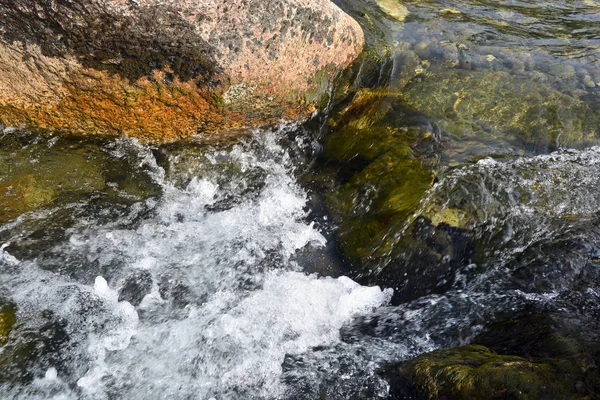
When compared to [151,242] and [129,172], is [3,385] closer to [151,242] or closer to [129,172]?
[151,242]

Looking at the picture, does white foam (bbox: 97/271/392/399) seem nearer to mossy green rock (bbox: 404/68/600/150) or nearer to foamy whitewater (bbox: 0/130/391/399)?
foamy whitewater (bbox: 0/130/391/399)

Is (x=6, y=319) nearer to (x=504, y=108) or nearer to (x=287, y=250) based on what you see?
(x=287, y=250)

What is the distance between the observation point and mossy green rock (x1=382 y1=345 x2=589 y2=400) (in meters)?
2.01

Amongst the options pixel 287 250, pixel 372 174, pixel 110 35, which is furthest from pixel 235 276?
pixel 110 35

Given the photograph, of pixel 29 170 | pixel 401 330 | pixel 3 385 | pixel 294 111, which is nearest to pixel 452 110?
pixel 294 111

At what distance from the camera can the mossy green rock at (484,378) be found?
201 cm

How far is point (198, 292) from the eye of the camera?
10.9 feet

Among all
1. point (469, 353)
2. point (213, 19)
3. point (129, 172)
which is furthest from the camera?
point (129, 172)

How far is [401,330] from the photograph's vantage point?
10.1 feet

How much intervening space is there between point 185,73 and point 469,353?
262 centimetres

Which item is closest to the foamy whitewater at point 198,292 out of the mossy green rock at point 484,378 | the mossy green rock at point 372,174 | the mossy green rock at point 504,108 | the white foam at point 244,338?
the white foam at point 244,338

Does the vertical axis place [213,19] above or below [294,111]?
above

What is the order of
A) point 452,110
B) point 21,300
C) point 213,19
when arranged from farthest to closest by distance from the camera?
1. point 452,110
2. point 213,19
3. point 21,300

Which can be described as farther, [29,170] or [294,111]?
[294,111]
